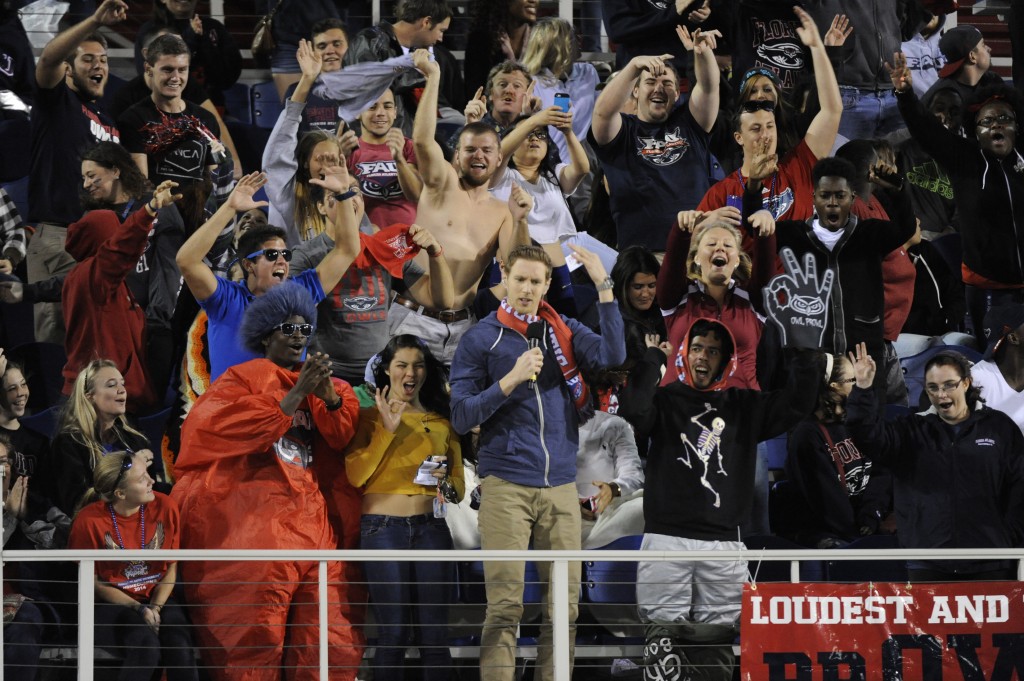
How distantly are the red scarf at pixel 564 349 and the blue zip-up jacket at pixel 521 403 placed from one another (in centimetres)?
3

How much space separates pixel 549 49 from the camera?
28.3 feet

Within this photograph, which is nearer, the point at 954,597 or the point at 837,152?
the point at 954,597

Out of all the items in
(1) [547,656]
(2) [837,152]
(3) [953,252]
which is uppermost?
(2) [837,152]

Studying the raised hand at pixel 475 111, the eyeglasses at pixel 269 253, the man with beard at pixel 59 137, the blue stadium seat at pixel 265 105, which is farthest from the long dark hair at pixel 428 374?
the blue stadium seat at pixel 265 105

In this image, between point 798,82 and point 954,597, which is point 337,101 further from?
point 954,597

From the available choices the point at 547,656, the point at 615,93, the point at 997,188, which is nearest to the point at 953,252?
the point at 997,188

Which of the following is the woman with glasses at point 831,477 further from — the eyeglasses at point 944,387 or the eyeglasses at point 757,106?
the eyeglasses at point 757,106

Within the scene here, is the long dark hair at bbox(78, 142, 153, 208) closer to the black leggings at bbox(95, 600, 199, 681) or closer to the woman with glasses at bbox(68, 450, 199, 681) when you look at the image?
the woman with glasses at bbox(68, 450, 199, 681)

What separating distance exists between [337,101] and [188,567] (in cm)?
291

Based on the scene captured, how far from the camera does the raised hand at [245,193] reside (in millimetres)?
6895

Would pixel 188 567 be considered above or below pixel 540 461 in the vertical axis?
below

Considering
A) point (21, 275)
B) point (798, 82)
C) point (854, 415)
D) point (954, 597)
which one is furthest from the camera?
point (798, 82)

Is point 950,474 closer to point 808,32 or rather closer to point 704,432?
point 704,432

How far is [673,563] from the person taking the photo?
610 cm
